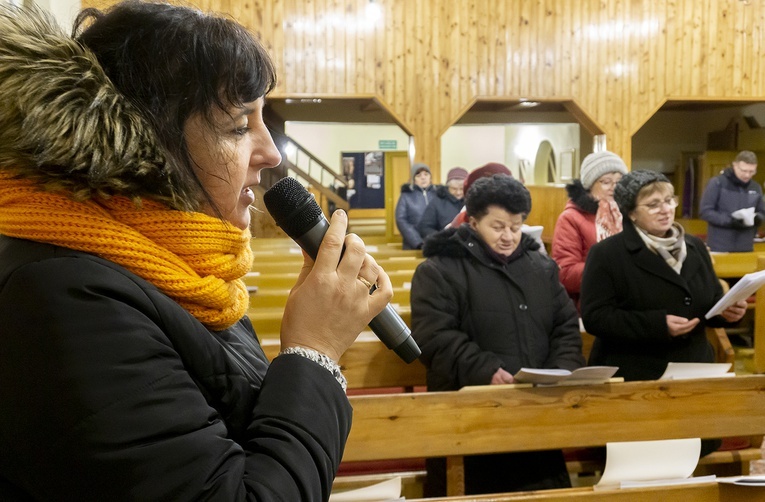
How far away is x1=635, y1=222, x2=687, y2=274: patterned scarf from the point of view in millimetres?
2885

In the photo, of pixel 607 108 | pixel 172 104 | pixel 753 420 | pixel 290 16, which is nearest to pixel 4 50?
pixel 172 104

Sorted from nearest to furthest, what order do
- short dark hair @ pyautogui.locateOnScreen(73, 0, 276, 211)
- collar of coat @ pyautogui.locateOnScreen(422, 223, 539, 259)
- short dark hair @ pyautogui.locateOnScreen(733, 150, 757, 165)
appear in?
short dark hair @ pyautogui.locateOnScreen(73, 0, 276, 211) → collar of coat @ pyautogui.locateOnScreen(422, 223, 539, 259) → short dark hair @ pyautogui.locateOnScreen(733, 150, 757, 165)

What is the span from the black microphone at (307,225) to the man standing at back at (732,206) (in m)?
6.27

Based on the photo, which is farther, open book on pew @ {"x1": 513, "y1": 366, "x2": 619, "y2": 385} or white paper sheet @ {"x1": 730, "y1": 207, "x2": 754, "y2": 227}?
white paper sheet @ {"x1": 730, "y1": 207, "x2": 754, "y2": 227}

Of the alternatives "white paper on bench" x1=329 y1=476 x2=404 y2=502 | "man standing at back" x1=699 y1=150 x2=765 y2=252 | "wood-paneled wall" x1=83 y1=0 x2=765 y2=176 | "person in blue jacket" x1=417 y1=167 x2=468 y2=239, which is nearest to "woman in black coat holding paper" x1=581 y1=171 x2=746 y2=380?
"white paper on bench" x1=329 y1=476 x2=404 y2=502

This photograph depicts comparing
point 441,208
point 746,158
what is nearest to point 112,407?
point 441,208

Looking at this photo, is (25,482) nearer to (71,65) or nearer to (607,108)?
(71,65)

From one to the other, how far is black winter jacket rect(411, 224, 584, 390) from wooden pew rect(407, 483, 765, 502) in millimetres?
704

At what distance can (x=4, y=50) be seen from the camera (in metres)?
0.81

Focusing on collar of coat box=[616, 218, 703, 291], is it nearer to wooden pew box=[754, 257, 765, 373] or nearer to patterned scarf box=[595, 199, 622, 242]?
wooden pew box=[754, 257, 765, 373]

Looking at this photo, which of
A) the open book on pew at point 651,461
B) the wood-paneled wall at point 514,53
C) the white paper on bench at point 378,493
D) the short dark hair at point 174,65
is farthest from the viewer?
the wood-paneled wall at point 514,53

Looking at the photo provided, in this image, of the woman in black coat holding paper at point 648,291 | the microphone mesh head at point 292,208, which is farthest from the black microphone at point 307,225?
the woman in black coat holding paper at point 648,291

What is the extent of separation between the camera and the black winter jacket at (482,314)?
2.62 metres

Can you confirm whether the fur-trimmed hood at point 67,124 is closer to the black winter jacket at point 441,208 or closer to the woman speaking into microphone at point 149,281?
the woman speaking into microphone at point 149,281
